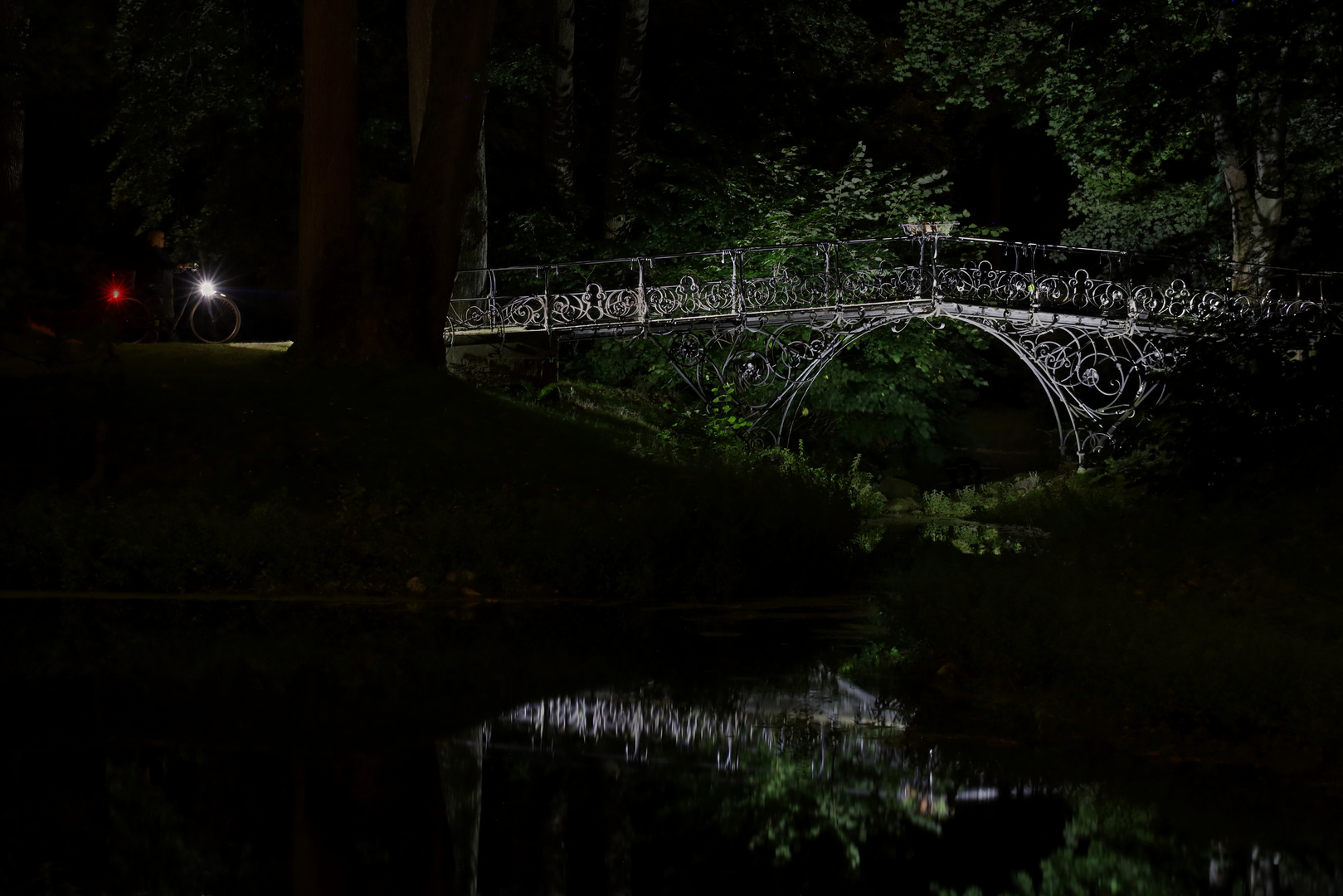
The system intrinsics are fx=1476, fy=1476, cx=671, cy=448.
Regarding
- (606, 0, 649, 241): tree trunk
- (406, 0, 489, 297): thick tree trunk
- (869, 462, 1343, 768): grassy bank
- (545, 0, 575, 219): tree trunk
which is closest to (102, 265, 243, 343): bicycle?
(406, 0, 489, 297): thick tree trunk

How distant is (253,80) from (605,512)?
16645 mm

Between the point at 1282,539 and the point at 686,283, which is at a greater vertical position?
the point at 686,283

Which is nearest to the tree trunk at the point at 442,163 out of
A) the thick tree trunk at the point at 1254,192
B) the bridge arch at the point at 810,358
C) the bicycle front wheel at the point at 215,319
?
the bicycle front wheel at the point at 215,319

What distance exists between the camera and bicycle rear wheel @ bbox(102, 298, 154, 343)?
20.0m

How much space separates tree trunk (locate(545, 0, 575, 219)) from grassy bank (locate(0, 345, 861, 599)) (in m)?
12.2

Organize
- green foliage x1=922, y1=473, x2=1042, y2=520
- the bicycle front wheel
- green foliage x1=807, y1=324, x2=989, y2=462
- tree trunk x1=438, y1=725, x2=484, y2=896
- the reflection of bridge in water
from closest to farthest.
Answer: tree trunk x1=438, y1=725, x2=484, y2=896 → the reflection of bridge in water → the bicycle front wheel → green foliage x1=922, y1=473, x2=1042, y2=520 → green foliage x1=807, y1=324, x2=989, y2=462

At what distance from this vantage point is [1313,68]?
12.5 meters

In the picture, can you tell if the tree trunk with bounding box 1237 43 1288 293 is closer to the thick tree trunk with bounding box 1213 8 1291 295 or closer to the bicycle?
the thick tree trunk with bounding box 1213 8 1291 295

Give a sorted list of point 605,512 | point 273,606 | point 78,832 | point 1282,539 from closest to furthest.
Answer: point 78,832 < point 1282,539 < point 273,606 < point 605,512

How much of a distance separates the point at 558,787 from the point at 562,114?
78.2 feet

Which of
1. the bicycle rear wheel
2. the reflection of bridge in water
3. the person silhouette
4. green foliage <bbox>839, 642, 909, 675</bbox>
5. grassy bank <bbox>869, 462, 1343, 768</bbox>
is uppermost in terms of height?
the person silhouette

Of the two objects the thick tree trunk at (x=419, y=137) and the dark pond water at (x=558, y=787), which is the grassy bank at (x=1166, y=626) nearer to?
the dark pond water at (x=558, y=787)

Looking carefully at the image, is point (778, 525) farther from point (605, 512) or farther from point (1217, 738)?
point (1217, 738)

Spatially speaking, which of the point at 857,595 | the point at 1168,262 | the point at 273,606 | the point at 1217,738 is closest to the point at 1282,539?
the point at 1217,738
